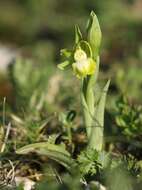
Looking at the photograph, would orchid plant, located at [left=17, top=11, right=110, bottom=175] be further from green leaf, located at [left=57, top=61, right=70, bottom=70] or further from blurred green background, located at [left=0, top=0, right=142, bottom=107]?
blurred green background, located at [left=0, top=0, right=142, bottom=107]

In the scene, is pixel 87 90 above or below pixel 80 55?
below

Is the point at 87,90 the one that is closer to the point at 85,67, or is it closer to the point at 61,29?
the point at 85,67

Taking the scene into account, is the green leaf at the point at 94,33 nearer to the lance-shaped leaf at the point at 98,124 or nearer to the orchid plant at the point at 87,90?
the orchid plant at the point at 87,90

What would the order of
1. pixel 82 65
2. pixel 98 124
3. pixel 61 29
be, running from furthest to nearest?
pixel 61 29
pixel 98 124
pixel 82 65

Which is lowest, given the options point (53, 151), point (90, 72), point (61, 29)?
point (53, 151)

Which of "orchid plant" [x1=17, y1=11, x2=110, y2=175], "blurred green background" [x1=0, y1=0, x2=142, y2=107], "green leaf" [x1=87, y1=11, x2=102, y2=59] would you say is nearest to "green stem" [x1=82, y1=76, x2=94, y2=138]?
"orchid plant" [x1=17, y1=11, x2=110, y2=175]

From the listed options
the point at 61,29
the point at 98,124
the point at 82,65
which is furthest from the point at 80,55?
the point at 61,29
